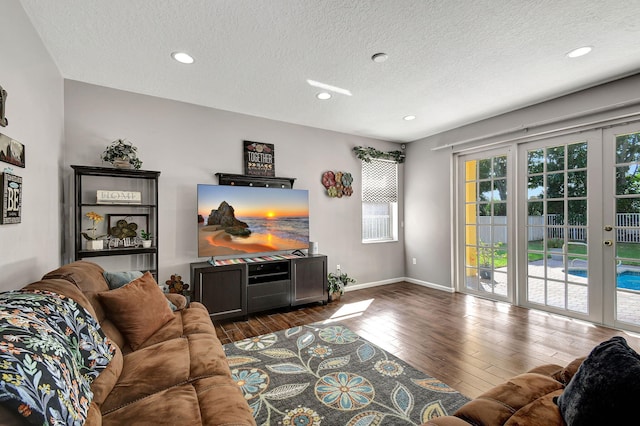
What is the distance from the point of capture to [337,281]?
4.34m

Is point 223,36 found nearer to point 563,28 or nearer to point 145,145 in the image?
point 145,145

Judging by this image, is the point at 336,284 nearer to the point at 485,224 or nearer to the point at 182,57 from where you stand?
the point at 485,224

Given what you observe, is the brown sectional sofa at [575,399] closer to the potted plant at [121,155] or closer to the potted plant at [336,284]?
the potted plant at [336,284]

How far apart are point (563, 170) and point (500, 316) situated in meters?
1.92

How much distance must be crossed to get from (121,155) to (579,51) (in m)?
4.35

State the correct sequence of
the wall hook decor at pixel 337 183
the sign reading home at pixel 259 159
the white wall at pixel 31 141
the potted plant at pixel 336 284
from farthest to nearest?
the wall hook decor at pixel 337 183 → the potted plant at pixel 336 284 → the sign reading home at pixel 259 159 → the white wall at pixel 31 141

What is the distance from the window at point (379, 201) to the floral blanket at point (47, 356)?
13.5 feet

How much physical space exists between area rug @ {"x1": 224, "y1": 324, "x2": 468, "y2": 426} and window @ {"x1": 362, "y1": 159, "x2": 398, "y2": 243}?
8.54ft

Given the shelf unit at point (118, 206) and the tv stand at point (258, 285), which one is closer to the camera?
the shelf unit at point (118, 206)

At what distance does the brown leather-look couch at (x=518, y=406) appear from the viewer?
103 cm

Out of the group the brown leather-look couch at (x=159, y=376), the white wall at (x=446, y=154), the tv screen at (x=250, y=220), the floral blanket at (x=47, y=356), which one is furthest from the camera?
the tv screen at (x=250, y=220)

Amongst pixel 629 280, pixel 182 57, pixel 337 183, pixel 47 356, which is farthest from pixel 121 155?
pixel 629 280

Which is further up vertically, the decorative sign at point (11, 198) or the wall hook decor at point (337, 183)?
the wall hook decor at point (337, 183)

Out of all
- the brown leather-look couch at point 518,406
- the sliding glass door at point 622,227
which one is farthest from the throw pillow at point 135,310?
the sliding glass door at point 622,227
